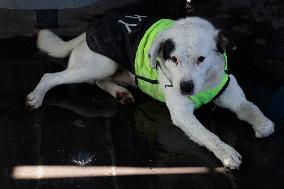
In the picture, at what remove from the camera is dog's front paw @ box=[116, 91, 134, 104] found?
15.6 feet

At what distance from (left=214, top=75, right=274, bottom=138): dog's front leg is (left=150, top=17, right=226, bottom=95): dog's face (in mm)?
225

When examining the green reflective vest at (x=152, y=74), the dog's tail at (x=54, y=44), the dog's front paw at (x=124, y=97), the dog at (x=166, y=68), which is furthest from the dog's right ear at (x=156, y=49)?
the dog's tail at (x=54, y=44)

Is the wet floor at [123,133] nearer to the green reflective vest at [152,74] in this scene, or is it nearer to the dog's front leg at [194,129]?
the dog's front leg at [194,129]

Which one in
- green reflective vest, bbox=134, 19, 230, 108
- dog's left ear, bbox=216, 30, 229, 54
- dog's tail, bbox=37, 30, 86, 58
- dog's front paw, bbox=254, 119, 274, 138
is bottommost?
dog's tail, bbox=37, 30, 86, 58

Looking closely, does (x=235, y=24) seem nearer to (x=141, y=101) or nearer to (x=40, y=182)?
(x=141, y=101)

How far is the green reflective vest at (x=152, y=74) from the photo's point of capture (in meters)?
4.38

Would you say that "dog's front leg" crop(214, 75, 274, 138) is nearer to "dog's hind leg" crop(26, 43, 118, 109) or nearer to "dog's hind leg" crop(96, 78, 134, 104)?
"dog's hind leg" crop(96, 78, 134, 104)

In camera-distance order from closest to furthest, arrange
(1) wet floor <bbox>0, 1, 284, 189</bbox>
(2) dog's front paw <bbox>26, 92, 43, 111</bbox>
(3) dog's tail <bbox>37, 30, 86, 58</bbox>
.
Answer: (1) wet floor <bbox>0, 1, 284, 189</bbox> → (2) dog's front paw <bbox>26, 92, 43, 111</bbox> → (3) dog's tail <bbox>37, 30, 86, 58</bbox>

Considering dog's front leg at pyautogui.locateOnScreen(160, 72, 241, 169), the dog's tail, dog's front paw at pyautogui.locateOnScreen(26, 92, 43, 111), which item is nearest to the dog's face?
dog's front leg at pyautogui.locateOnScreen(160, 72, 241, 169)

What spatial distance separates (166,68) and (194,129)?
0.51 m

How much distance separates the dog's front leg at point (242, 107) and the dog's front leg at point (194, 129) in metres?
0.34

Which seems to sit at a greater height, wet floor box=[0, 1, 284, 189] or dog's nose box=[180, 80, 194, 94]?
dog's nose box=[180, 80, 194, 94]

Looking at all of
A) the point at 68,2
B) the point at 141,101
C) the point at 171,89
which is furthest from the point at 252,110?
the point at 68,2

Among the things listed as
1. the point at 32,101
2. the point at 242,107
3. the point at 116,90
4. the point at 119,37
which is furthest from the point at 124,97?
the point at 242,107
